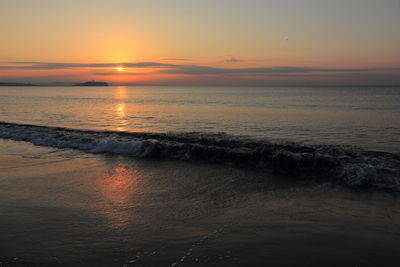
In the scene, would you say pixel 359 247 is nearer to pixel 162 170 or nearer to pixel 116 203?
pixel 116 203

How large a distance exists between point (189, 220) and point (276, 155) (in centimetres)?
622

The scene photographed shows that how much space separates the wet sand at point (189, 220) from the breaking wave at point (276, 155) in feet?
3.33

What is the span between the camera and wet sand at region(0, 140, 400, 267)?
5266 millimetres

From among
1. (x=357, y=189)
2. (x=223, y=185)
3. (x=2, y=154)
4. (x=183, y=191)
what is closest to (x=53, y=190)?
(x=183, y=191)

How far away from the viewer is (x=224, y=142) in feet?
50.3

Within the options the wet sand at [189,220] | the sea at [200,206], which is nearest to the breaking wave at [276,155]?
the sea at [200,206]

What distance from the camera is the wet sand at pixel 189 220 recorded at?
17.3ft

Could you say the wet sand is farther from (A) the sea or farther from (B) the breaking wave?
(B) the breaking wave

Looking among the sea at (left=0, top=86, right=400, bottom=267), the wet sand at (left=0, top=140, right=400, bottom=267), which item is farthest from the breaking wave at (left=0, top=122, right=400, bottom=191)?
the wet sand at (left=0, top=140, right=400, bottom=267)

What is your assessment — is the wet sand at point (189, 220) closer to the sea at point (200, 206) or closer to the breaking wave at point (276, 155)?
the sea at point (200, 206)

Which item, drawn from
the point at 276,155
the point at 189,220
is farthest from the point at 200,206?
the point at 276,155

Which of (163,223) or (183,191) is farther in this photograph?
(183,191)

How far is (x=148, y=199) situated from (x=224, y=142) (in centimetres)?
779

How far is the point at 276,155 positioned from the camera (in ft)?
39.5
